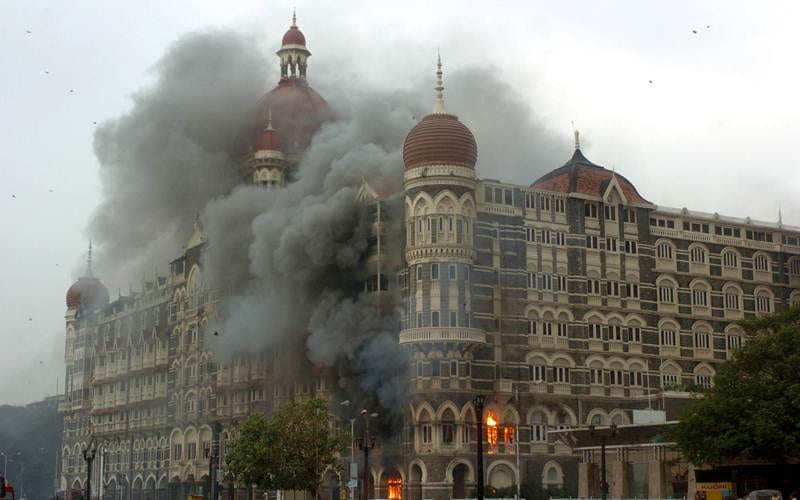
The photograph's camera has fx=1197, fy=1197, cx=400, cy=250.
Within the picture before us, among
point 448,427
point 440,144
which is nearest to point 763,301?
point 448,427

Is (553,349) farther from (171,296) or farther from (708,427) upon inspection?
(171,296)

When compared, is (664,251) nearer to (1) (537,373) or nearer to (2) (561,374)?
(2) (561,374)

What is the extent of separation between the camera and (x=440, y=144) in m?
96.8

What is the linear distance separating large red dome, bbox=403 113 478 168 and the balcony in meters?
13.4

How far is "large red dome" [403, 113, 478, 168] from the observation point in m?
96.8

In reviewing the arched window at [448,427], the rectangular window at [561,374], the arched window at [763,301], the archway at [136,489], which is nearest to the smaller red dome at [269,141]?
the rectangular window at [561,374]

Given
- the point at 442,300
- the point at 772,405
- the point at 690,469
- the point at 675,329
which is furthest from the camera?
the point at 675,329

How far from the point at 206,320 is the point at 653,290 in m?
48.0

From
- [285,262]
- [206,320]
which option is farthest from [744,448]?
[206,320]

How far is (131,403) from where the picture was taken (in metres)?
147

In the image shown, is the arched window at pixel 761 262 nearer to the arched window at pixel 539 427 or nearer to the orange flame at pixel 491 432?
the arched window at pixel 539 427

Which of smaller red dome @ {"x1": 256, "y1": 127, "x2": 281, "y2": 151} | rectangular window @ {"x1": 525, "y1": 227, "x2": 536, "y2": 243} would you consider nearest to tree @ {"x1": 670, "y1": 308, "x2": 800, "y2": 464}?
rectangular window @ {"x1": 525, "y1": 227, "x2": 536, "y2": 243}

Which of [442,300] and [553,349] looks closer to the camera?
[442,300]

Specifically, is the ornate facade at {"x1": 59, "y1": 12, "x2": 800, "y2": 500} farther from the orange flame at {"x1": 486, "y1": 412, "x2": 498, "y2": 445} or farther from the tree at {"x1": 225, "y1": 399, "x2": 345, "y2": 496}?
the tree at {"x1": 225, "y1": 399, "x2": 345, "y2": 496}
